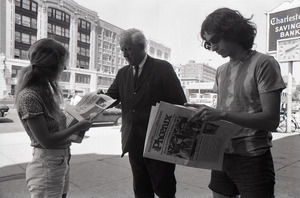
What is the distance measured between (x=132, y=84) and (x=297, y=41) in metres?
5.34

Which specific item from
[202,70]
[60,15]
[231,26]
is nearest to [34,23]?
[60,15]

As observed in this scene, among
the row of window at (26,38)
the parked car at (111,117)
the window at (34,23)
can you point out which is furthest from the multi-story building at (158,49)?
the row of window at (26,38)

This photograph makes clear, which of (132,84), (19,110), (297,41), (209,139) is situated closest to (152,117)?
(209,139)

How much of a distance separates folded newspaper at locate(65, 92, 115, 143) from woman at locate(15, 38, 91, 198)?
8cm

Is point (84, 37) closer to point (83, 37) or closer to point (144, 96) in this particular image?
point (83, 37)

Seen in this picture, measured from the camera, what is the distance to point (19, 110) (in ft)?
4.23

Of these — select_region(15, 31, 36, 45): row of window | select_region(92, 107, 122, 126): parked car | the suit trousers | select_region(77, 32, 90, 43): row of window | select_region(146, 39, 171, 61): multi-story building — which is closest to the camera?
the suit trousers

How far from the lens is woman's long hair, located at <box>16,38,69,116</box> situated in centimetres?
134

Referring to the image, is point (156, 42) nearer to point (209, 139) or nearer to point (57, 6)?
point (209, 139)

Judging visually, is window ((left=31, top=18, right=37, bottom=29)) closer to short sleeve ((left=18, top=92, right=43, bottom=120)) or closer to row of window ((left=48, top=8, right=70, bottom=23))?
row of window ((left=48, top=8, right=70, bottom=23))

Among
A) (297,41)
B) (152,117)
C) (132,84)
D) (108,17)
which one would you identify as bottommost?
(152,117)

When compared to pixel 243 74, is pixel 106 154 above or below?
below

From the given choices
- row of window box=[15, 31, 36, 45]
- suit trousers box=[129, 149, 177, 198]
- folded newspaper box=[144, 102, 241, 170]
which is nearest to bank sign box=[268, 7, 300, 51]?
suit trousers box=[129, 149, 177, 198]

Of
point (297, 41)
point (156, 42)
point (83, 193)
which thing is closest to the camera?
point (83, 193)
